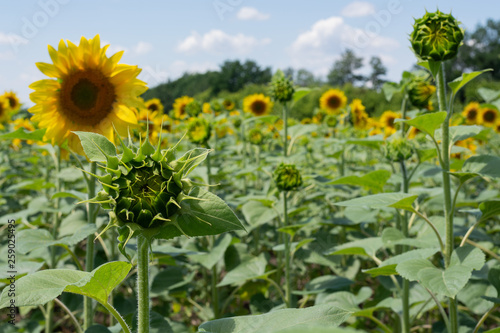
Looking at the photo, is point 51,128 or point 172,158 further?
point 51,128

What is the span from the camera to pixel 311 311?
77cm

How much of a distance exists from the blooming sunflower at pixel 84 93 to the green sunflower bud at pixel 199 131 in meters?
1.07

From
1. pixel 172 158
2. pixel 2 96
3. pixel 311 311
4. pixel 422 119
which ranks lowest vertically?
pixel 311 311

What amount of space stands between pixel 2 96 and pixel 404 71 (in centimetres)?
605

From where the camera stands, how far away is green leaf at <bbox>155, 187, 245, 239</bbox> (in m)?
0.85

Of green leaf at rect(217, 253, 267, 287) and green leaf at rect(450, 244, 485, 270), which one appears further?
green leaf at rect(217, 253, 267, 287)

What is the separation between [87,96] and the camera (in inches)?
69.6

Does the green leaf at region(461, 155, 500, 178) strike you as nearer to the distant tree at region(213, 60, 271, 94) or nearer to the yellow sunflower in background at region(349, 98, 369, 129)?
the yellow sunflower in background at region(349, 98, 369, 129)

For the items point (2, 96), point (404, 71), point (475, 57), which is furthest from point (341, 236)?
point (475, 57)

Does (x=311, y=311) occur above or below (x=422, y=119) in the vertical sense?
below

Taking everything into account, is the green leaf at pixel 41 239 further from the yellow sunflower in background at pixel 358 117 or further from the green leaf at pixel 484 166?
the yellow sunflower in background at pixel 358 117

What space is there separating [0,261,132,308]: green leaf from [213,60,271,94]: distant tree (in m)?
32.5

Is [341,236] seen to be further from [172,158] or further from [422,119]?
[172,158]

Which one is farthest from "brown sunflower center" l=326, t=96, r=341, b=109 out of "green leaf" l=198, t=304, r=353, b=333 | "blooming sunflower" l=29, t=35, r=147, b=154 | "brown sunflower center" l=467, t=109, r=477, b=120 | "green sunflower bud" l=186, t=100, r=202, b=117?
"green leaf" l=198, t=304, r=353, b=333
